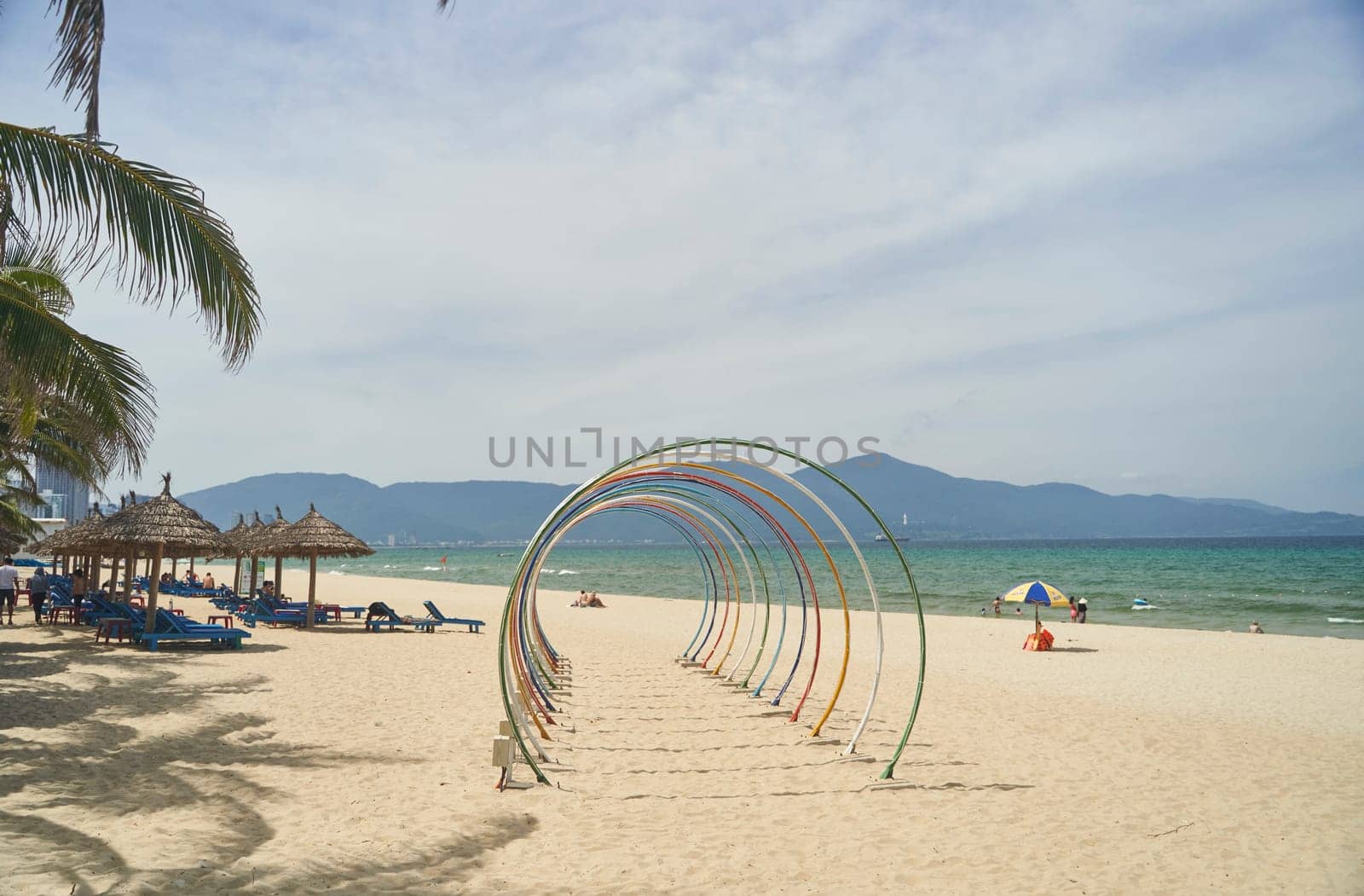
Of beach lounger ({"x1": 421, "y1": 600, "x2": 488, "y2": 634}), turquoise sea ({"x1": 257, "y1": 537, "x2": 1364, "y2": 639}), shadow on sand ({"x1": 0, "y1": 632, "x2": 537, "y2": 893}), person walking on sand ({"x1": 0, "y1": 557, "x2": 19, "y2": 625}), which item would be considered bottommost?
turquoise sea ({"x1": 257, "y1": 537, "x2": 1364, "y2": 639})

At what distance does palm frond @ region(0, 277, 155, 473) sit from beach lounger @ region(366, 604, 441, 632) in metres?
11.1

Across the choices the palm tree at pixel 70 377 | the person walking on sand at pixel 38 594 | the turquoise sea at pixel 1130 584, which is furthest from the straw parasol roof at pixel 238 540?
the turquoise sea at pixel 1130 584

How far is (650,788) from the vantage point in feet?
20.8

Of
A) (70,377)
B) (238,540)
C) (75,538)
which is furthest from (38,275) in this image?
(238,540)

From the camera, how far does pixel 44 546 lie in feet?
60.3

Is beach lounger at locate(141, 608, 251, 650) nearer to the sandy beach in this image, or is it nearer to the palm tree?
the sandy beach

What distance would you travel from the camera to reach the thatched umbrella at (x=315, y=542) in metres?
17.0

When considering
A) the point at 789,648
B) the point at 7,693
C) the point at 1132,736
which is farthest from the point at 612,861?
the point at 789,648

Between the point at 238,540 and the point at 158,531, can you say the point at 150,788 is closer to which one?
the point at 158,531

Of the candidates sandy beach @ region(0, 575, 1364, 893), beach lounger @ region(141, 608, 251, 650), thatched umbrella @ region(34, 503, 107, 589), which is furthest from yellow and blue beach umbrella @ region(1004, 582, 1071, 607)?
thatched umbrella @ region(34, 503, 107, 589)

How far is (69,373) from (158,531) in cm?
814

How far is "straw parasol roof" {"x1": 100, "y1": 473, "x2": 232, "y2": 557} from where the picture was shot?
522 inches

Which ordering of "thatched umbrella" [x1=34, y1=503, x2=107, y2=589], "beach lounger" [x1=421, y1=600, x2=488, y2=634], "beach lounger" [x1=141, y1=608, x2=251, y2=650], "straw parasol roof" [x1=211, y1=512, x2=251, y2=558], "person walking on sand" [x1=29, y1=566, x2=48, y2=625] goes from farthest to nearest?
1. "beach lounger" [x1=421, y1=600, x2=488, y2=634]
2. "person walking on sand" [x1=29, y1=566, x2=48, y2=625]
3. "straw parasol roof" [x1=211, y1=512, x2=251, y2=558]
4. "thatched umbrella" [x1=34, y1=503, x2=107, y2=589]
5. "beach lounger" [x1=141, y1=608, x2=251, y2=650]

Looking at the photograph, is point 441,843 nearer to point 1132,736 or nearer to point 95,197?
point 95,197
